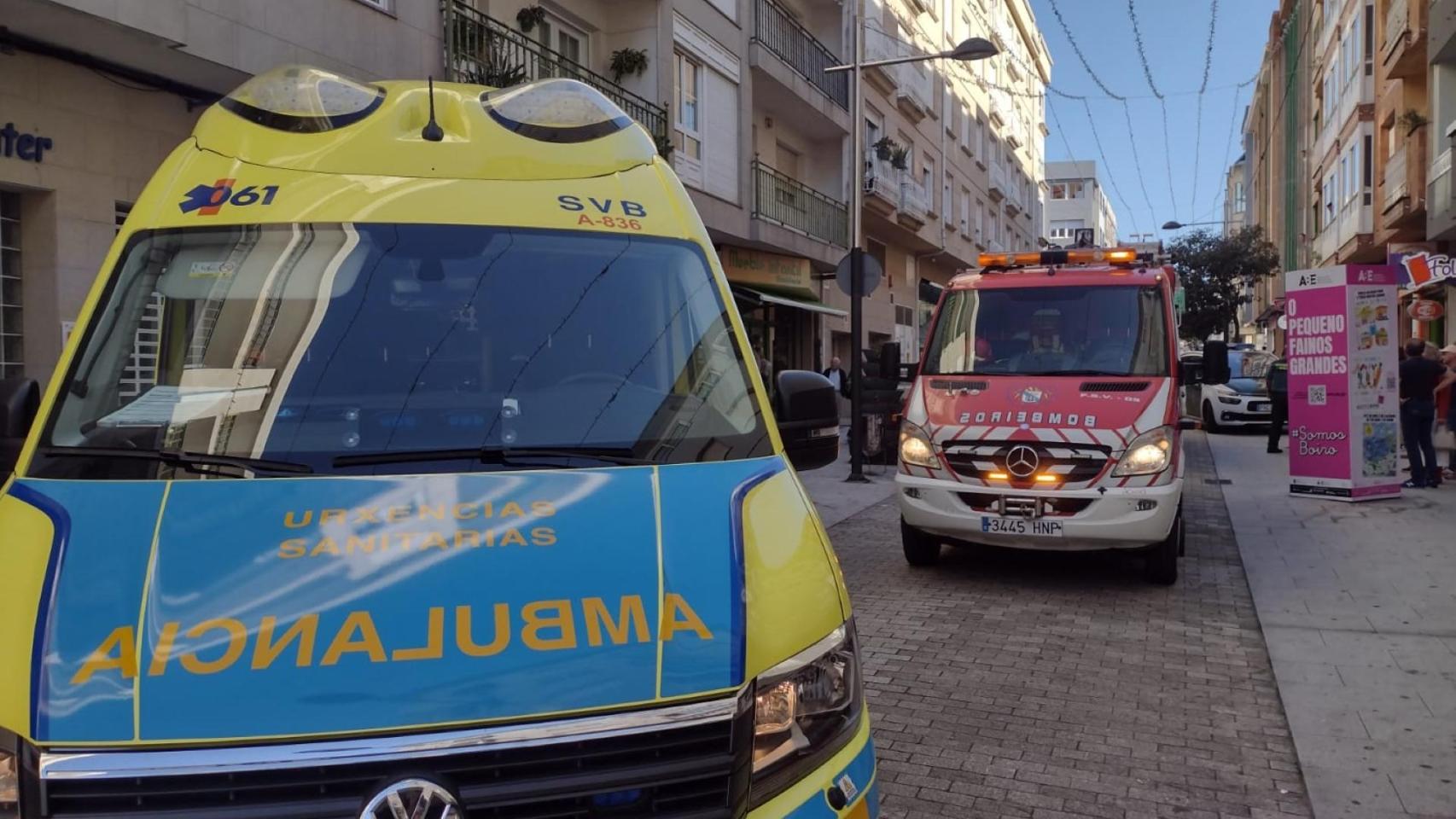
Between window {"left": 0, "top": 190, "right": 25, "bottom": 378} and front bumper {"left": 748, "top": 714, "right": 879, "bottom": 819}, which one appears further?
window {"left": 0, "top": 190, "right": 25, "bottom": 378}

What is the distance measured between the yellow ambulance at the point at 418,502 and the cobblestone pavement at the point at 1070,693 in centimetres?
153

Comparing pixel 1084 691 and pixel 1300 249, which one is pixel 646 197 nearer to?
pixel 1084 691

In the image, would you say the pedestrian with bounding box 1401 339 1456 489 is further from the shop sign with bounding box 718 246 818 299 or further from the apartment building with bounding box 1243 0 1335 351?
the apartment building with bounding box 1243 0 1335 351

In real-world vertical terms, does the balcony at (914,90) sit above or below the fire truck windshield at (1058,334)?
above

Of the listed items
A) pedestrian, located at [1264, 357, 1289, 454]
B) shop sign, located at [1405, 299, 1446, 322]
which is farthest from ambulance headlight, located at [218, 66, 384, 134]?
shop sign, located at [1405, 299, 1446, 322]

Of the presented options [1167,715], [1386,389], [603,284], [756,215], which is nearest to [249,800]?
[603,284]

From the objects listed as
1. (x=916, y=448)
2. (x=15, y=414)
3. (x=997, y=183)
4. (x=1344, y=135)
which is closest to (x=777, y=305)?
(x=916, y=448)

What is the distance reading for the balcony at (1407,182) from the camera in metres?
20.9

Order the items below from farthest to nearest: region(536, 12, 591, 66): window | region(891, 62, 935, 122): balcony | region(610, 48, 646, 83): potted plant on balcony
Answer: region(891, 62, 935, 122): balcony
region(610, 48, 646, 83): potted plant on balcony
region(536, 12, 591, 66): window

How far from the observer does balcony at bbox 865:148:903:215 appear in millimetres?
23641

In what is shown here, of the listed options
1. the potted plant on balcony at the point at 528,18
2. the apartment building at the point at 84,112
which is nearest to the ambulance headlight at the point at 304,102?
the apartment building at the point at 84,112

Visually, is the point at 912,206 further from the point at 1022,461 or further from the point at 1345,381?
the point at 1022,461

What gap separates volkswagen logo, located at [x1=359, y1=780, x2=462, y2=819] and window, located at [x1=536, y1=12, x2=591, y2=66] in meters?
13.5

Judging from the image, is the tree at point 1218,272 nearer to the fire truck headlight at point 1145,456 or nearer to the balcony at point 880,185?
the balcony at point 880,185
